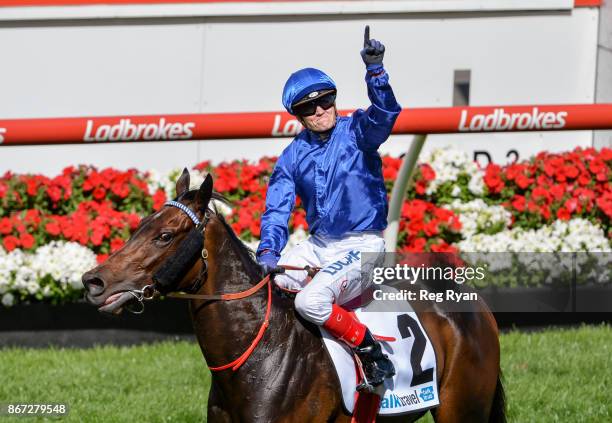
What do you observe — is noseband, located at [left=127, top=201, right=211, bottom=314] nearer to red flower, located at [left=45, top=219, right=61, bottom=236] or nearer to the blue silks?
the blue silks

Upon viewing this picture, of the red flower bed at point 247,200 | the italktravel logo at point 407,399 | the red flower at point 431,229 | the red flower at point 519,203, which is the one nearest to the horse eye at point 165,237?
the italktravel logo at point 407,399

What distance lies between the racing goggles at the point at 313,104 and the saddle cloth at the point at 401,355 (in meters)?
0.90

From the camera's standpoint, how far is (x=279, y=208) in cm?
483

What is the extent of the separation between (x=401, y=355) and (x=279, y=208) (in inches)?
34.6

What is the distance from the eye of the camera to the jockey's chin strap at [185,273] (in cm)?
428

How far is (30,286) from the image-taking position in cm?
782

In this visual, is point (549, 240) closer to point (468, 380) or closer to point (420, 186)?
point (420, 186)

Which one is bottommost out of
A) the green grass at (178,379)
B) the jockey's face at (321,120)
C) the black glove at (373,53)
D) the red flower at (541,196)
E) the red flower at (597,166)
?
the green grass at (178,379)


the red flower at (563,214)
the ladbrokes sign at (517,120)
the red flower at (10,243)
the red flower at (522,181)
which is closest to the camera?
the ladbrokes sign at (517,120)

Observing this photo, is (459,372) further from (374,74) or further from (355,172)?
(374,74)

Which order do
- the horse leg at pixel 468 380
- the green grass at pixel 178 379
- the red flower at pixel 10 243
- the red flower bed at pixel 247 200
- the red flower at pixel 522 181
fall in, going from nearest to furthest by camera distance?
the horse leg at pixel 468 380 → the green grass at pixel 178 379 → the red flower at pixel 10 243 → the red flower bed at pixel 247 200 → the red flower at pixel 522 181

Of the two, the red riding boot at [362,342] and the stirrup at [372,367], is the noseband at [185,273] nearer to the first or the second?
the red riding boot at [362,342]

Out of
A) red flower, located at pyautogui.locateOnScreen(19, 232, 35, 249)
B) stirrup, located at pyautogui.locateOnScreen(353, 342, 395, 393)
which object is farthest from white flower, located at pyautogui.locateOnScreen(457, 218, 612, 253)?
stirrup, located at pyautogui.locateOnScreen(353, 342, 395, 393)

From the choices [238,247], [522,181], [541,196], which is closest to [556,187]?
[541,196]
